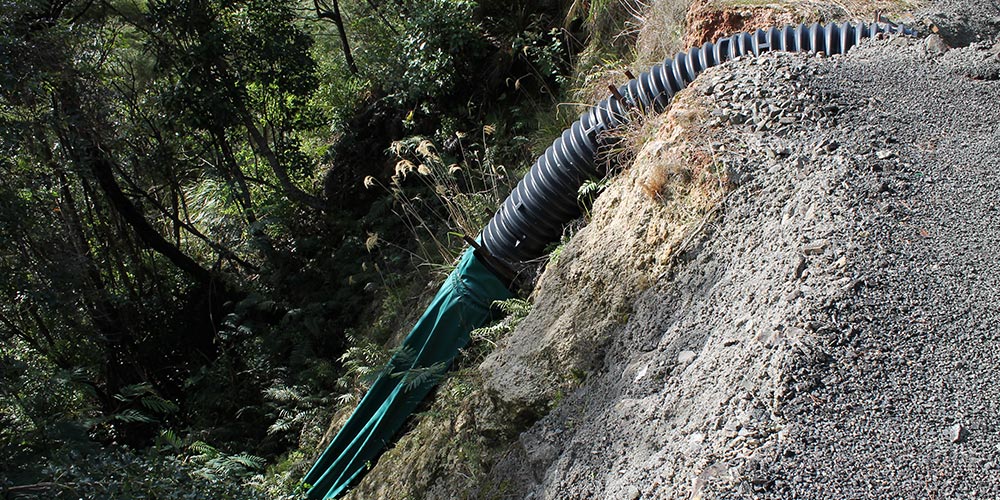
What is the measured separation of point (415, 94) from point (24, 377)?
4.65 metres

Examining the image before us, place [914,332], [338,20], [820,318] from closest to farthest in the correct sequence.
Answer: [914,332] → [820,318] → [338,20]

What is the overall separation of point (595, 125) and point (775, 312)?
258 cm

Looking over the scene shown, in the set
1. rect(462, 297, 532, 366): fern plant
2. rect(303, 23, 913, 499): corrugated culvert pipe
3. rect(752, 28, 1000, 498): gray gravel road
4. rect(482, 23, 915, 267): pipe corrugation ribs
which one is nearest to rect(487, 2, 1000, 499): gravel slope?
rect(752, 28, 1000, 498): gray gravel road

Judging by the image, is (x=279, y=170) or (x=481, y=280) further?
(x=279, y=170)

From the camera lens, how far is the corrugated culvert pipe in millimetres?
5566

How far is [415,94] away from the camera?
8883mm

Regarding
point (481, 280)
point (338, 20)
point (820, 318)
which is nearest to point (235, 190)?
point (338, 20)

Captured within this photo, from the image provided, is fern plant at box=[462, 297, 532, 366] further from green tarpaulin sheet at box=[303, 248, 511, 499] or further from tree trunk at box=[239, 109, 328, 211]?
tree trunk at box=[239, 109, 328, 211]

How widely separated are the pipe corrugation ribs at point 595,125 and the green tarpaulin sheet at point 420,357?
0.88 ft

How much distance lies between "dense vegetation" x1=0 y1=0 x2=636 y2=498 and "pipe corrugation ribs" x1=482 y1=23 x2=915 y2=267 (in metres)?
0.95

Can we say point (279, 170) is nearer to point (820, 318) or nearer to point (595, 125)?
point (595, 125)

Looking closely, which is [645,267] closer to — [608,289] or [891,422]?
[608,289]

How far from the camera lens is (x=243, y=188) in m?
9.91

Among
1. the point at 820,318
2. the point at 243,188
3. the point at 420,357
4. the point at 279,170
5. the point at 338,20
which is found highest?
the point at 338,20
